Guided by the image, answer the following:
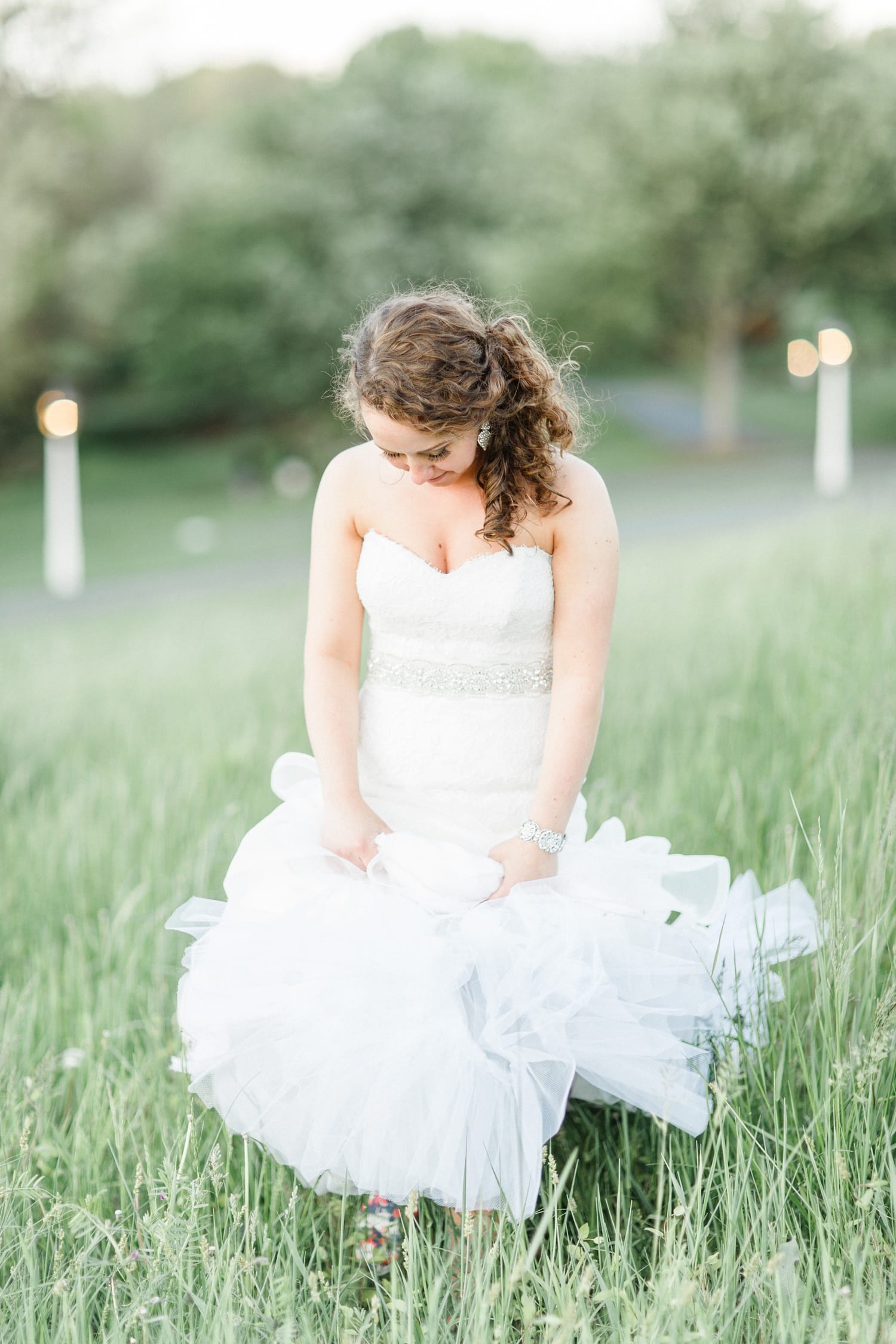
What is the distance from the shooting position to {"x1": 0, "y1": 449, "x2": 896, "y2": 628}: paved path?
46.6 feet

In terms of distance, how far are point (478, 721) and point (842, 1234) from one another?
1136mm

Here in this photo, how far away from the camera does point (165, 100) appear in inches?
1391

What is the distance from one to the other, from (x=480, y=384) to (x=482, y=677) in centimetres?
61

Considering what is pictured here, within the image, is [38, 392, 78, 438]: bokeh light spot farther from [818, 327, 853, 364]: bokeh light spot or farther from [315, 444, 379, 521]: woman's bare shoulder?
[315, 444, 379, 521]: woman's bare shoulder

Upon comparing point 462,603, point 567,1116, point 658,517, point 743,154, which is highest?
point 743,154

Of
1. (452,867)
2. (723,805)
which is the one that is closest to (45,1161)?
(452,867)

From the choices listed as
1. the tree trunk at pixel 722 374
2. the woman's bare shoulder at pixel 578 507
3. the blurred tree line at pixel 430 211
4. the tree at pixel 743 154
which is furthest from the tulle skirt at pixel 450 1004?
the tree trunk at pixel 722 374

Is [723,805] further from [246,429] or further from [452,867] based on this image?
[246,429]

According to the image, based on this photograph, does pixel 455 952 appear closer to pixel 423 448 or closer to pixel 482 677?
pixel 482 677

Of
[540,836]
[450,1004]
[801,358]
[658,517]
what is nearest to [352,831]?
[540,836]

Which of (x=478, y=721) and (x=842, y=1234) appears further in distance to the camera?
(x=478, y=721)

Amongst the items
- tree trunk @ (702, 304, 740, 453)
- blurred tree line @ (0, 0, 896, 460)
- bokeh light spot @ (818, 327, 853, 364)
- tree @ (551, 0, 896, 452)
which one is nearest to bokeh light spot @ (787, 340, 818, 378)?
bokeh light spot @ (818, 327, 853, 364)

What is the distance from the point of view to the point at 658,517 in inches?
763

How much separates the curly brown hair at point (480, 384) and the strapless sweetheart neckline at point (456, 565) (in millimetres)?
29
